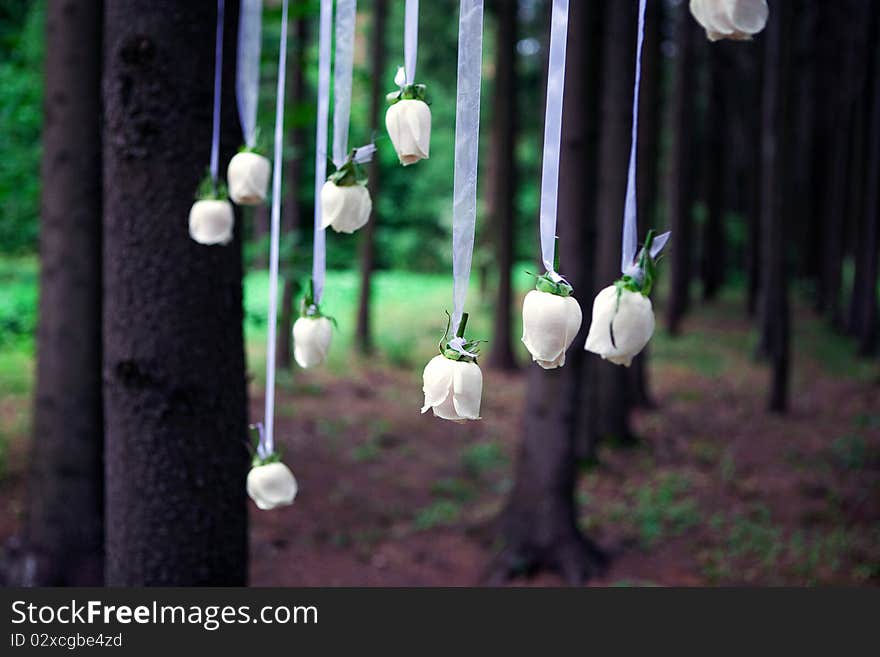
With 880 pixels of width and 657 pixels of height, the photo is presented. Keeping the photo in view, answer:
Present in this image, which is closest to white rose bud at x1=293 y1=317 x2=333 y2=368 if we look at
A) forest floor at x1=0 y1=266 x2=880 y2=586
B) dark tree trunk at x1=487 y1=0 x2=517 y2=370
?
forest floor at x1=0 y1=266 x2=880 y2=586

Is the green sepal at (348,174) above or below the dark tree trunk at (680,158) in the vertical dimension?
below

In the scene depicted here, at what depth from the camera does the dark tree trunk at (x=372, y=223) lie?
10102 millimetres

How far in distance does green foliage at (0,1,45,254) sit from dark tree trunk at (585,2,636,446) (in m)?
3.85

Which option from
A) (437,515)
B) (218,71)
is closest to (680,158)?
(437,515)

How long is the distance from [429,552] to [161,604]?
325 cm

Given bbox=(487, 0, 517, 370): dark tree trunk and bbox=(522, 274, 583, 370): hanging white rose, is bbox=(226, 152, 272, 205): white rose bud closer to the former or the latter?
bbox=(522, 274, 583, 370): hanging white rose

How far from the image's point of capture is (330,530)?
5586 millimetres

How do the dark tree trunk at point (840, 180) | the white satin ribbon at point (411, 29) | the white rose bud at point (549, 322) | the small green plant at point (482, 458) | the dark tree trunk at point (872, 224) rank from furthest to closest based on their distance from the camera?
the dark tree trunk at point (840, 180) < the dark tree trunk at point (872, 224) < the small green plant at point (482, 458) < the white satin ribbon at point (411, 29) < the white rose bud at point (549, 322)

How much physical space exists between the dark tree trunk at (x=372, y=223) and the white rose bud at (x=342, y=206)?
807 centimetres

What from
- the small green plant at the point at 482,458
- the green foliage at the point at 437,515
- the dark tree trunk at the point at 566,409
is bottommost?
the green foliage at the point at 437,515

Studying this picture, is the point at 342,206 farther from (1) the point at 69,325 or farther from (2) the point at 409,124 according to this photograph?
(1) the point at 69,325

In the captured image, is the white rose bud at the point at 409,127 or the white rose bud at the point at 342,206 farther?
the white rose bud at the point at 342,206

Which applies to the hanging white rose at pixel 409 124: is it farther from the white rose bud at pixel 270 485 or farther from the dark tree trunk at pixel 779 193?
the dark tree trunk at pixel 779 193

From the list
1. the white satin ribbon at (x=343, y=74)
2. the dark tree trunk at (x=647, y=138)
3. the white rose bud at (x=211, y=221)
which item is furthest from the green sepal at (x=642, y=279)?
the dark tree trunk at (x=647, y=138)
